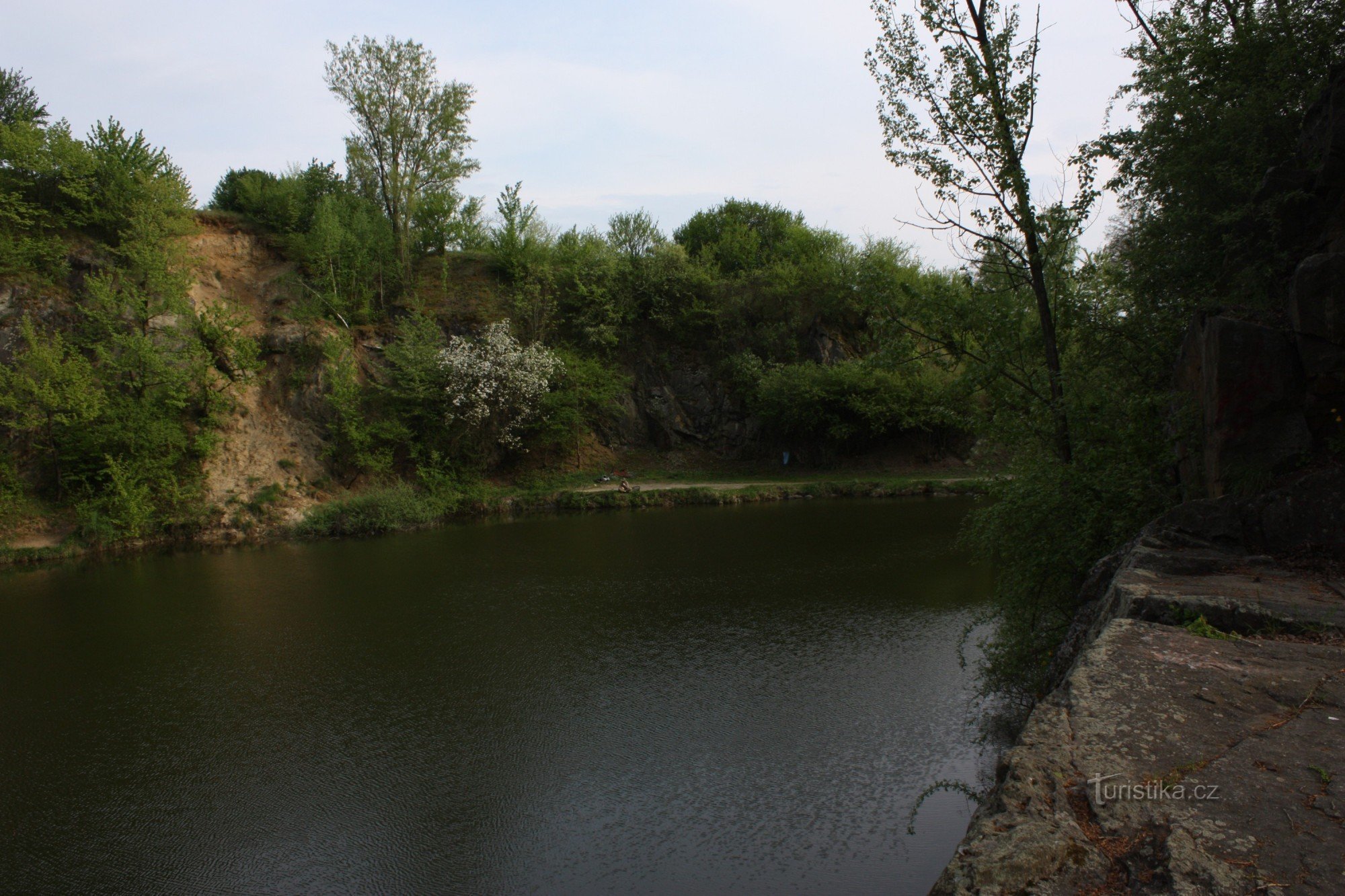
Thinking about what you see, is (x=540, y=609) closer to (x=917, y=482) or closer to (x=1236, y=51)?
(x=1236, y=51)

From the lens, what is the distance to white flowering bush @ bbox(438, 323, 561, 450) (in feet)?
87.5

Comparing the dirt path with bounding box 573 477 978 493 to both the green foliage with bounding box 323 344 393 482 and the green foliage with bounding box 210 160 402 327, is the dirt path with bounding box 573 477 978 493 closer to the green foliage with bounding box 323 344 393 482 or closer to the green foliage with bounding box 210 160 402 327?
the green foliage with bounding box 323 344 393 482

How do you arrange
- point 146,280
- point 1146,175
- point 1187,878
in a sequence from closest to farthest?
1. point 1187,878
2. point 1146,175
3. point 146,280

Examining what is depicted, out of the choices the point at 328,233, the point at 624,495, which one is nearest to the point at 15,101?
the point at 328,233

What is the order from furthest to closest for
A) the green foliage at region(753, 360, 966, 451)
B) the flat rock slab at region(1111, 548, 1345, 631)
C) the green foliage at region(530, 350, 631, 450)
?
1. the green foliage at region(530, 350, 631, 450)
2. the green foliage at region(753, 360, 966, 451)
3. the flat rock slab at region(1111, 548, 1345, 631)

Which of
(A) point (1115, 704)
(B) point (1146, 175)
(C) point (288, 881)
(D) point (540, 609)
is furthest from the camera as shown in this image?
(D) point (540, 609)

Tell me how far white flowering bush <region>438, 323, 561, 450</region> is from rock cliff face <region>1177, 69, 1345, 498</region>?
22.3 m

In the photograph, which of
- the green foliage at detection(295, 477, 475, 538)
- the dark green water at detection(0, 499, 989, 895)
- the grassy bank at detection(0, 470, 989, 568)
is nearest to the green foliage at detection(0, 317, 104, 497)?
the grassy bank at detection(0, 470, 989, 568)

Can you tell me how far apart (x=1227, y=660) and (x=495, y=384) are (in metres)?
24.6

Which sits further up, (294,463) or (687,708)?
(294,463)

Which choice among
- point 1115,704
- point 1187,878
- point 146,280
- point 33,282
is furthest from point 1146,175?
point 33,282

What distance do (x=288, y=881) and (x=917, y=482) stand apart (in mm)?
22067

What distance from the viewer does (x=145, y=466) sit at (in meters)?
21.0

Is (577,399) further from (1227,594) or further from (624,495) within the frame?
(1227,594)
